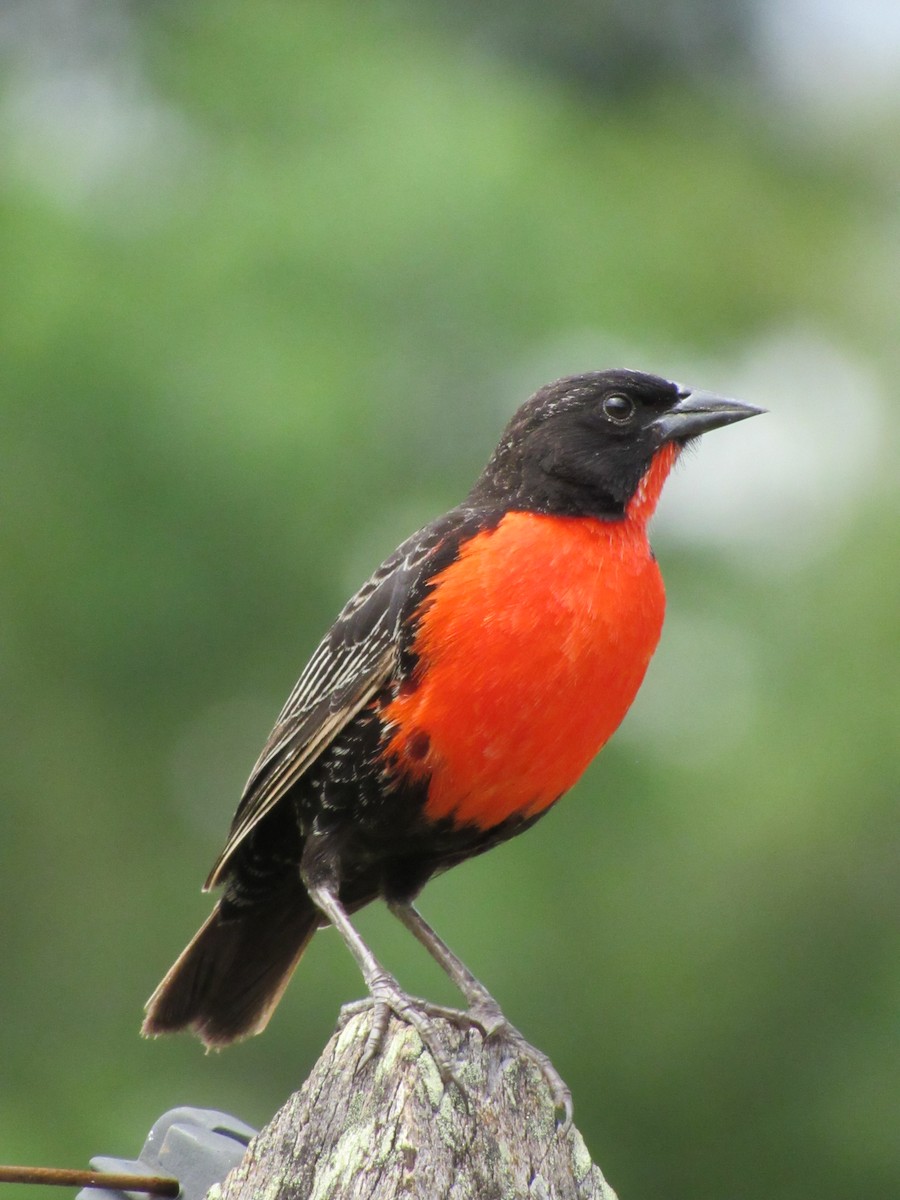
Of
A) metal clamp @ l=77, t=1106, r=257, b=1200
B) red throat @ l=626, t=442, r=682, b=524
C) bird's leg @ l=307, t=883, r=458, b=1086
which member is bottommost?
metal clamp @ l=77, t=1106, r=257, b=1200

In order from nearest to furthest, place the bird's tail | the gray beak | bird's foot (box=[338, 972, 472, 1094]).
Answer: bird's foot (box=[338, 972, 472, 1094])
the bird's tail
the gray beak

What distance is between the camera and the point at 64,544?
19.2ft

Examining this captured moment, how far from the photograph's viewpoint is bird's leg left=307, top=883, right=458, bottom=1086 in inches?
113

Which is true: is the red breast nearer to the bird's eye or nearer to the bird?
the bird

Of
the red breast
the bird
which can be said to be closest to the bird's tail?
the bird

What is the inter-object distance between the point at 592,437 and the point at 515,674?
0.94 metres

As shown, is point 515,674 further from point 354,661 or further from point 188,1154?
point 188,1154

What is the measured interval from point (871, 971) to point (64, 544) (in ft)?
10.5

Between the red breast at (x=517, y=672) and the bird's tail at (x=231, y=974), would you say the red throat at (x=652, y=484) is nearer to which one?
the red breast at (x=517, y=672)

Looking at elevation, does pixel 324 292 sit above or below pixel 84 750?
above

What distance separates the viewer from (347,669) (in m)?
4.00

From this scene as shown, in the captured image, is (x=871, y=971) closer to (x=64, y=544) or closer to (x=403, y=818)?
(x=403, y=818)

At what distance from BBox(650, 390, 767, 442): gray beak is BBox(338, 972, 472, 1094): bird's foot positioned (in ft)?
5.57

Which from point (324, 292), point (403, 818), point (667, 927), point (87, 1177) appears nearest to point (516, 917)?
point (667, 927)
